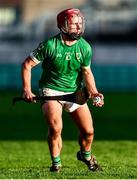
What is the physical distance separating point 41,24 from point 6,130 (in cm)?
3529

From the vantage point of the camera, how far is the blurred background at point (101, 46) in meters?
28.8

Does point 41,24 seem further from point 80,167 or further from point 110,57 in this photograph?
point 80,167

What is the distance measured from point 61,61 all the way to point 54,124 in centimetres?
79

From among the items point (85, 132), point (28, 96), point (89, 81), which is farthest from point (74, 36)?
point (85, 132)

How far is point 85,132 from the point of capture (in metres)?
13.7

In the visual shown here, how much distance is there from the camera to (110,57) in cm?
4712

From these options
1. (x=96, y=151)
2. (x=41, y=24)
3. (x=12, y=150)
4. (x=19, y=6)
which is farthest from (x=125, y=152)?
(x=19, y=6)

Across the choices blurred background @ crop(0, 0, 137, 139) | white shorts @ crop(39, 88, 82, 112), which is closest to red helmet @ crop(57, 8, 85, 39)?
white shorts @ crop(39, 88, 82, 112)

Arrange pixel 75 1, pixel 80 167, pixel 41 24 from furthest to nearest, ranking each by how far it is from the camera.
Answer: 1. pixel 75 1
2. pixel 41 24
3. pixel 80 167

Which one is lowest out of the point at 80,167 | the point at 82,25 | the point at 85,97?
the point at 80,167

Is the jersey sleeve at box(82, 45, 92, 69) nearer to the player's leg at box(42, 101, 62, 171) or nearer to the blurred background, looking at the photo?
the player's leg at box(42, 101, 62, 171)

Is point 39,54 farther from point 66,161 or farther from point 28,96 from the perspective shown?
point 66,161

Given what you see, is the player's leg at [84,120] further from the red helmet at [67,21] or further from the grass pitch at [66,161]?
the red helmet at [67,21]

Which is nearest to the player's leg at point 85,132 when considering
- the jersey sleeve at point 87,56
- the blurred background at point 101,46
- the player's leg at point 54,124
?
the player's leg at point 54,124
